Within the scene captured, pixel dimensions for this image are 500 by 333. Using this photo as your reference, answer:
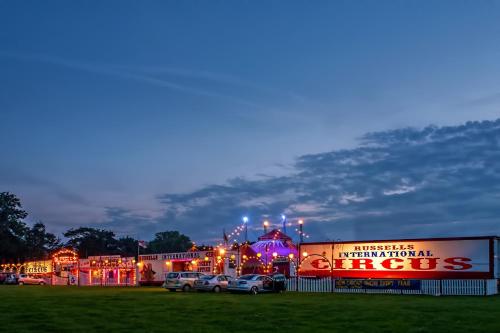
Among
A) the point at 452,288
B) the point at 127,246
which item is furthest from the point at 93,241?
the point at 452,288

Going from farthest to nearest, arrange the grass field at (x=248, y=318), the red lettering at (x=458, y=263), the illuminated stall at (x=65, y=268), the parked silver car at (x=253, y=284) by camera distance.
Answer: the illuminated stall at (x=65, y=268), the red lettering at (x=458, y=263), the parked silver car at (x=253, y=284), the grass field at (x=248, y=318)

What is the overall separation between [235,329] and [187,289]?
26085mm

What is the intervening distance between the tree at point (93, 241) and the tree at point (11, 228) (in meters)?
23.7

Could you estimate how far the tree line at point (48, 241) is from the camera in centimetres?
9988

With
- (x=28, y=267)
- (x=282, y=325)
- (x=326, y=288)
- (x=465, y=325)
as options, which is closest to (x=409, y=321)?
(x=465, y=325)

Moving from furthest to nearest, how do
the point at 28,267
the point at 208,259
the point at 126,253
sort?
the point at 126,253, the point at 28,267, the point at 208,259

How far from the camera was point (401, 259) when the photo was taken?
1666 inches

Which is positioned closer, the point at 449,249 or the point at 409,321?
the point at 409,321

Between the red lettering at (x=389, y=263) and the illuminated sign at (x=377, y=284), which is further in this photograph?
the red lettering at (x=389, y=263)

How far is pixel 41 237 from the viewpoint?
12250cm

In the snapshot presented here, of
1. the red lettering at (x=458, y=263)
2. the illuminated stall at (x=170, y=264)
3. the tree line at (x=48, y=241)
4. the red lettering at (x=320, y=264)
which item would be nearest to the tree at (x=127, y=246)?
the tree line at (x=48, y=241)

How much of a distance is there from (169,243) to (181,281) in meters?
108

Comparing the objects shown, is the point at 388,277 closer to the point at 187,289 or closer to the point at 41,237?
the point at 187,289

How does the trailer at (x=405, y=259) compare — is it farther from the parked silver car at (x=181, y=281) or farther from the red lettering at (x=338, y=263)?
the parked silver car at (x=181, y=281)
